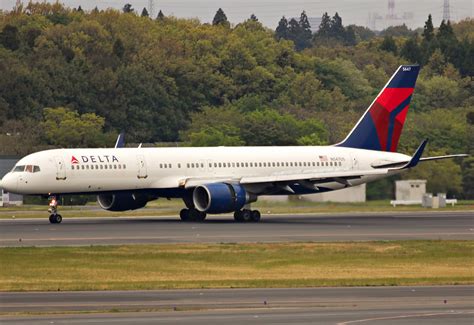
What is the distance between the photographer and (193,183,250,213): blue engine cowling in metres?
62.2

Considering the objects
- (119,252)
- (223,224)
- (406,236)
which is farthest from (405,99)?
(119,252)

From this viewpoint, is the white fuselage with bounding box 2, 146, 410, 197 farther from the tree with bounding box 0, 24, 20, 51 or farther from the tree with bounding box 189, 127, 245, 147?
the tree with bounding box 0, 24, 20, 51

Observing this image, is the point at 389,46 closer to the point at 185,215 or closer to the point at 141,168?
the point at 185,215

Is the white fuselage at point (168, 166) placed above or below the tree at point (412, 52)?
below

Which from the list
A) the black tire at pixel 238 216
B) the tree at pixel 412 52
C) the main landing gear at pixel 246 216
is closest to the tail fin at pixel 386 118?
the main landing gear at pixel 246 216

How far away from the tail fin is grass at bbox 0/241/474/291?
21958 millimetres

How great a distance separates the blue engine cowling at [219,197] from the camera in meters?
62.2

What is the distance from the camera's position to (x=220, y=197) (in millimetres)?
62250

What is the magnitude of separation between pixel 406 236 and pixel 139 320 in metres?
27.2

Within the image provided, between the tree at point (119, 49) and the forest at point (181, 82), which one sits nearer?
the forest at point (181, 82)

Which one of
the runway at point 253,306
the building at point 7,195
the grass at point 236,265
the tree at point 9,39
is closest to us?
the runway at point 253,306

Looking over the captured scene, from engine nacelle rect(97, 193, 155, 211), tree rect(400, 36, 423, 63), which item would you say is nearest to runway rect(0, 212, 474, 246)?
engine nacelle rect(97, 193, 155, 211)

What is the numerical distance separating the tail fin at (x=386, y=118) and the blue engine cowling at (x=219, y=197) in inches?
403

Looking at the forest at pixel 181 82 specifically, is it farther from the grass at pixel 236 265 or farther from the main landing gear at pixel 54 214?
the grass at pixel 236 265
